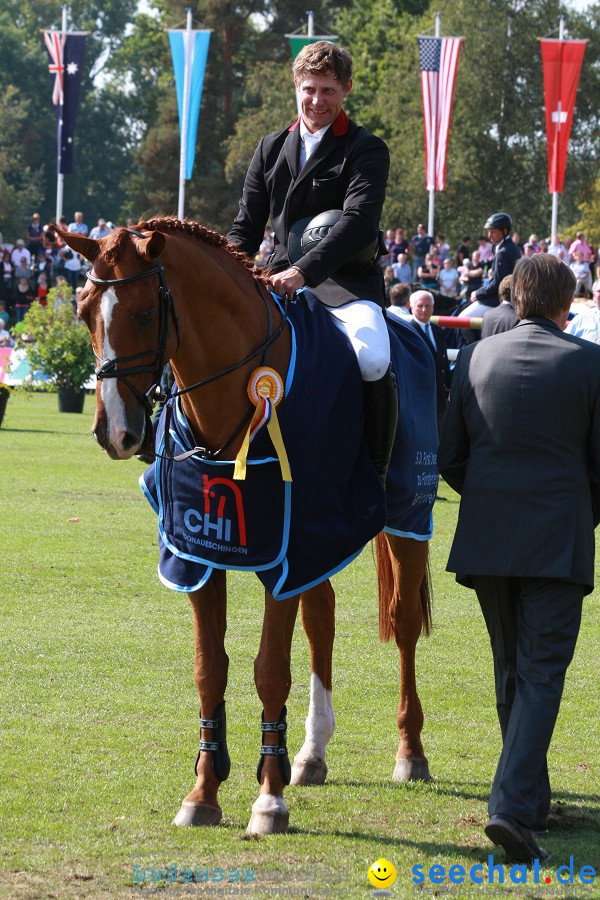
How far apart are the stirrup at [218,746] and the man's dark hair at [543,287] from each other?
194 cm

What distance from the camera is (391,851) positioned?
15.3 feet

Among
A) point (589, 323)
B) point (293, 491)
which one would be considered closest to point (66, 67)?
point (589, 323)

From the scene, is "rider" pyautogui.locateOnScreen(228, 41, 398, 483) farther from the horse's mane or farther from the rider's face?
the horse's mane

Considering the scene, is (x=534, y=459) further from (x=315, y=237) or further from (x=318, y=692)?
(x=318, y=692)

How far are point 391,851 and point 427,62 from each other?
2876 cm

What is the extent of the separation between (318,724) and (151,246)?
2381mm

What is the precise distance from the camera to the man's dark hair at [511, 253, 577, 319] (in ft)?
15.7

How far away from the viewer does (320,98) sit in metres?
5.57

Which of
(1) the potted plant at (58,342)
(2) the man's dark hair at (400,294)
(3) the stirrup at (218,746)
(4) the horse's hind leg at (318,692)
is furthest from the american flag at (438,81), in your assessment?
(3) the stirrup at (218,746)

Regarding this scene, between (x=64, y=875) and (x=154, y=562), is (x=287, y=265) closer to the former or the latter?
(x=64, y=875)

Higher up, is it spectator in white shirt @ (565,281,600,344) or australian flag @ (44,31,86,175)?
australian flag @ (44,31,86,175)

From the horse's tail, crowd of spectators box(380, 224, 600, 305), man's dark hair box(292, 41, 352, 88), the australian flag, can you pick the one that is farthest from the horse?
the australian flag

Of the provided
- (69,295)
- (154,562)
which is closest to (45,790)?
(154,562)

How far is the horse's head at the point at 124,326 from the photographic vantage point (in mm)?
4445
